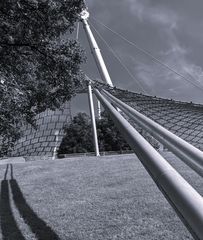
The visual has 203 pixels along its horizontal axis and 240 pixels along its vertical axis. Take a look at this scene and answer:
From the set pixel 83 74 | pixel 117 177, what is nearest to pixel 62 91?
pixel 83 74

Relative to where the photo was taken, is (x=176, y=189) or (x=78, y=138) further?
(x=78, y=138)

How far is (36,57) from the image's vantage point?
1525 centimetres

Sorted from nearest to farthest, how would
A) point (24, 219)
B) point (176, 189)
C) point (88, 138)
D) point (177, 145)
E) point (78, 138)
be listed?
1. point (176, 189)
2. point (177, 145)
3. point (24, 219)
4. point (88, 138)
5. point (78, 138)

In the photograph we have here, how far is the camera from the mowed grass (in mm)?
7230

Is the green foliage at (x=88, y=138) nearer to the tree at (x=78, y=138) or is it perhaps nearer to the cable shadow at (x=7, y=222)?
the tree at (x=78, y=138)

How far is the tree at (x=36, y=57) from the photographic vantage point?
1250 centimetres

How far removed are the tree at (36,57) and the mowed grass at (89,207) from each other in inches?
109

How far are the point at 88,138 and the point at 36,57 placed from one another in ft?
196

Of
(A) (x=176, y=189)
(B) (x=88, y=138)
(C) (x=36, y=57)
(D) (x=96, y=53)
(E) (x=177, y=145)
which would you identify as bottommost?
(A) (x=176, y=189)

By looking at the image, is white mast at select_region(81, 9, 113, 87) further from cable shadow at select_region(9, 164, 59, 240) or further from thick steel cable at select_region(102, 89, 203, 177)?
thick steel cable at select_region(102, 89, 203, 177)

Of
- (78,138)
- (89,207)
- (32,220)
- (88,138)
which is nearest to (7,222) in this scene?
(32,220)

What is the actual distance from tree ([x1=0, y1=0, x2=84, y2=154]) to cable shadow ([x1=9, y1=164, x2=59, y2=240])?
280 cm

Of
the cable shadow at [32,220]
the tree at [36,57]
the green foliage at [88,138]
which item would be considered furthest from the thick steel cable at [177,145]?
the green foliage at [88,138]

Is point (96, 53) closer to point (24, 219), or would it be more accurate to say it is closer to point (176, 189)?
point (24, 219)
